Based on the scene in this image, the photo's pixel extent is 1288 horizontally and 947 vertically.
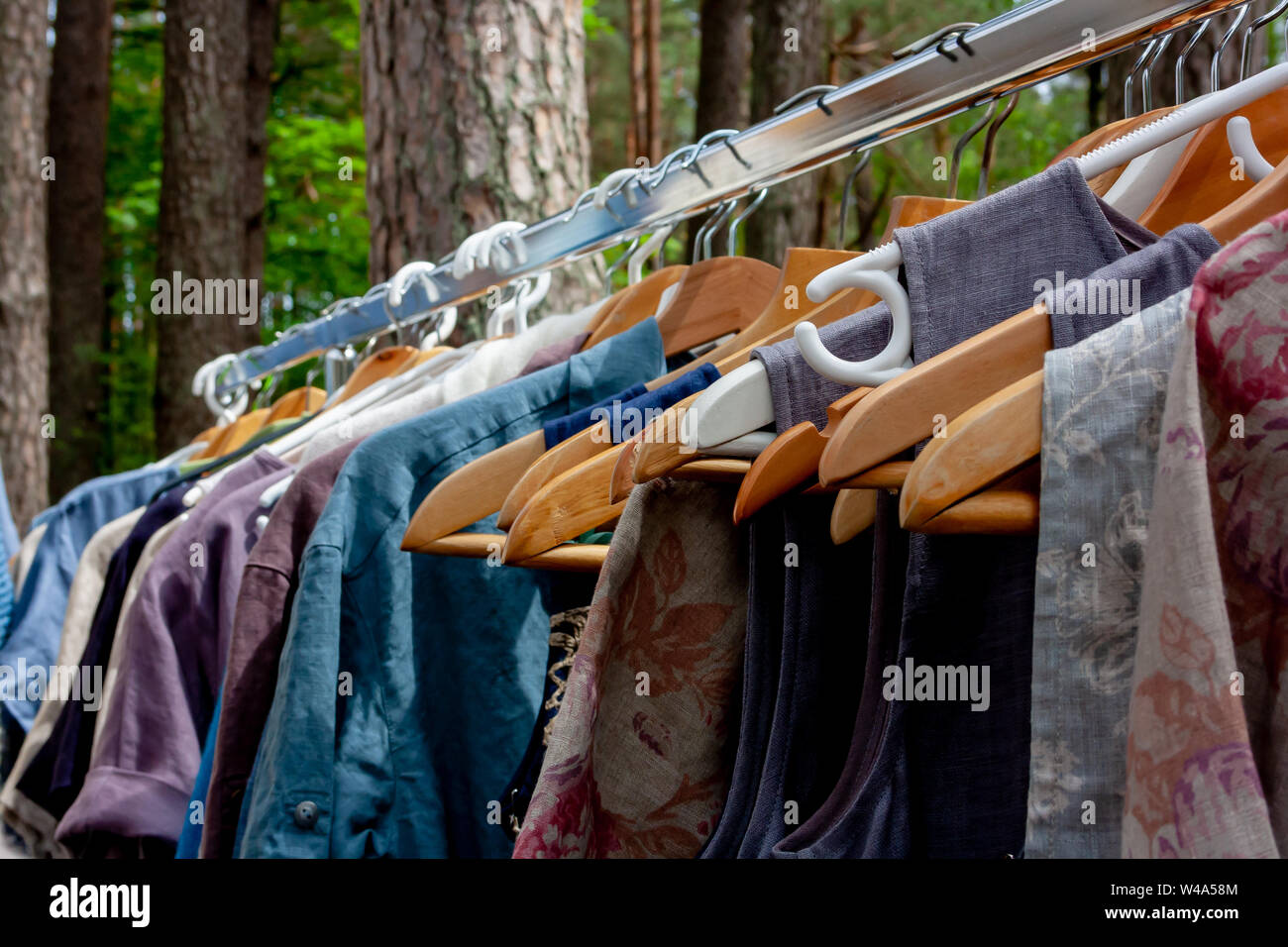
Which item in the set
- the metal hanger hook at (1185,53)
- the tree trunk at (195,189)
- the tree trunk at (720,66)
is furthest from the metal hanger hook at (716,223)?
the tree trunk at (720,66)

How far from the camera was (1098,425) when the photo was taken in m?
0.62

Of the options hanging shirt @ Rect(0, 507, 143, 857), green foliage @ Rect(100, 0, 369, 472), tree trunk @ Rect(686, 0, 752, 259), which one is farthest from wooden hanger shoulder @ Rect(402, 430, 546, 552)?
green foliage @ Rect(100, 0, 369, 472)

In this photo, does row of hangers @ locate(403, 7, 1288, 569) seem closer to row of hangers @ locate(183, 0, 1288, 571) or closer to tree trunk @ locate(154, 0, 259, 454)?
row of hangers @ locate(183, 0, 1288, 571)

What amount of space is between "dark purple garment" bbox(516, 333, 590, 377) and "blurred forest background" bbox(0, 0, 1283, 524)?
100 cm

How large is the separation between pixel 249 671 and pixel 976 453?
2.90 ft

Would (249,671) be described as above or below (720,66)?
below

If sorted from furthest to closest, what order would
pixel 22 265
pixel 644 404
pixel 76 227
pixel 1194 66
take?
pixel 76 227
pixel 22 265
pixel 1194 66
pixel 644 404

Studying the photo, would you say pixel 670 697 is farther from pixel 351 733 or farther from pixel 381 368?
pixel 381 368

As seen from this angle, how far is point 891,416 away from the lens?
26.9 inches

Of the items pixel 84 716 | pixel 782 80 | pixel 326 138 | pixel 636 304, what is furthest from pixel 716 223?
pixel 326 138

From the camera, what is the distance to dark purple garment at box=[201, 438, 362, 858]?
48.3 inches

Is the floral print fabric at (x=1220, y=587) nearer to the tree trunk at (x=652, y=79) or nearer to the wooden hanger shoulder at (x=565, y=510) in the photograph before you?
the wooden hanger shoulder at (x=565, y=510)

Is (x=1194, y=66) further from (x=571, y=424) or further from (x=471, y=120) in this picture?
(x=571, y=424)

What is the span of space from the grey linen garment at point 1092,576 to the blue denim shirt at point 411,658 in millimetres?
728
